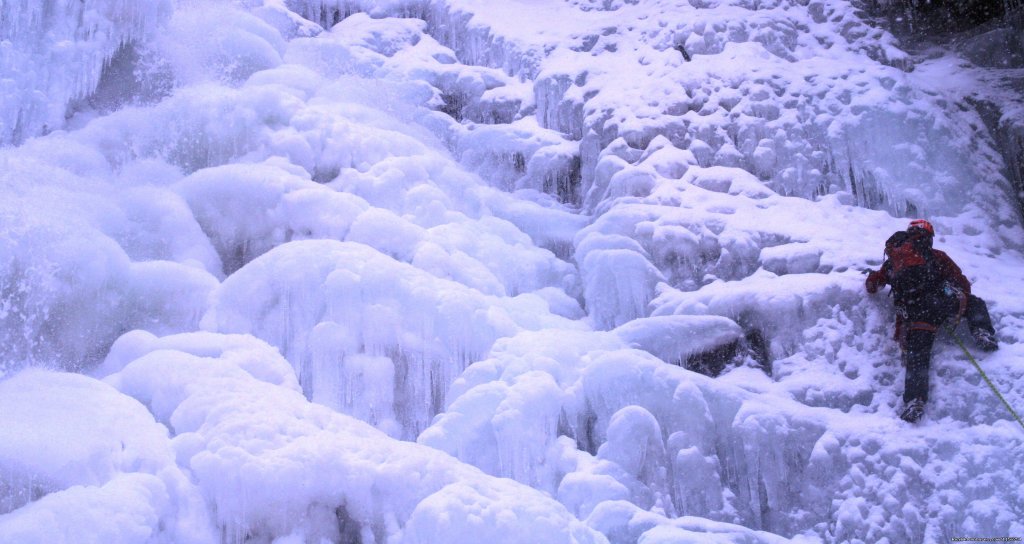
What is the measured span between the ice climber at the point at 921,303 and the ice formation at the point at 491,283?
17 centimetres

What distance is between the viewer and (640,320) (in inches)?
198

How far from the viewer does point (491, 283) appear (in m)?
5.38

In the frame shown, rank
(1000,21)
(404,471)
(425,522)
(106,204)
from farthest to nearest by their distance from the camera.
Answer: (1000,21) → (106,204) → (404,471) → (425,522)

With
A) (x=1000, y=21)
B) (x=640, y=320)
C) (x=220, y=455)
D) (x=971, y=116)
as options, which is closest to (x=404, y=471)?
(x=220, y=455)

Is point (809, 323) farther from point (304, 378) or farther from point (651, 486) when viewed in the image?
point (304, 378)

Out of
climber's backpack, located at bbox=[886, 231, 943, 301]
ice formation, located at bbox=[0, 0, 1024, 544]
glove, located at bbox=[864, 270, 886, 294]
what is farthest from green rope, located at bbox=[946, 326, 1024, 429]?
glove, located at bbox=[864, 270, 886, 294]

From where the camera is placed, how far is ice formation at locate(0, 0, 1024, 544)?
128 inches

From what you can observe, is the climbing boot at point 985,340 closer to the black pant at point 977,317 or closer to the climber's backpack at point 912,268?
the black pant at point 977,317

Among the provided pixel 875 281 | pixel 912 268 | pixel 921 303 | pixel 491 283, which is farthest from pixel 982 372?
pixel 491 283

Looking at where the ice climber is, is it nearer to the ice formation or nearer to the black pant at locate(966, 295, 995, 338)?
the black pant at locate(966, 295, 995, 338)

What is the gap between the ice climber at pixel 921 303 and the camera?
14.5 ft

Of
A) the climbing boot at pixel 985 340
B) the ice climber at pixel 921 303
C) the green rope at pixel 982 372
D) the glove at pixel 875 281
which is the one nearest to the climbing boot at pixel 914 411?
the ice climber at pixel 921 303

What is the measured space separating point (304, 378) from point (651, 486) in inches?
86.2

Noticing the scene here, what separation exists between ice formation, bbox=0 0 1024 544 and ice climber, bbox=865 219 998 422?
0.17 metres
